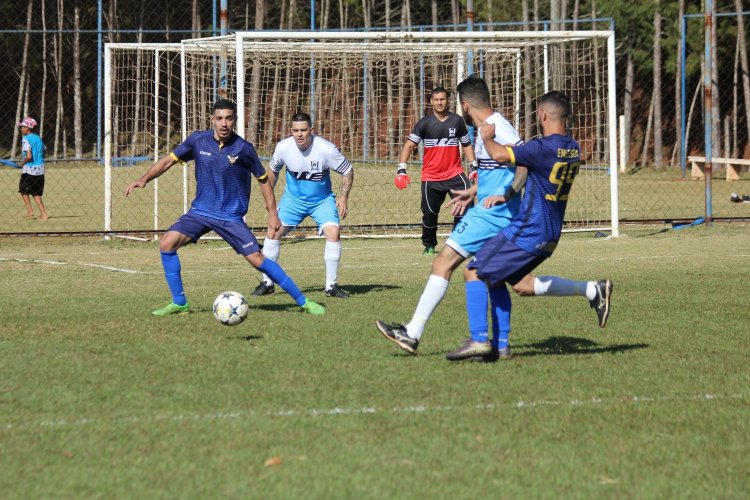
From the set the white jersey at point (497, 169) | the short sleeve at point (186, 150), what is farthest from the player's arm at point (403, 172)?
the white jersey at point (497, 169)

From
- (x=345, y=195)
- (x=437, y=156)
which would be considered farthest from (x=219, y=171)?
(x=437, y=156)

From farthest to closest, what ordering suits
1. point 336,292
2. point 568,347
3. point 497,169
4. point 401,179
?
point 401,179 → point 336,292 → point 497,169 → point 568,347

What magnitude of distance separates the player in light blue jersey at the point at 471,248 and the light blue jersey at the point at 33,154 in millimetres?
15090

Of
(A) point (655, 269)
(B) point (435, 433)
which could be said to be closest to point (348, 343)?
(B) point (435, 433)

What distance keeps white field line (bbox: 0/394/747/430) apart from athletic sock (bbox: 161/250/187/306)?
376 centimetres

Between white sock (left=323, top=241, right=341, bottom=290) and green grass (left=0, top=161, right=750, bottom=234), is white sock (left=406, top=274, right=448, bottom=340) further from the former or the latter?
green grass (left=0, top=161, right=750, bottom=234)

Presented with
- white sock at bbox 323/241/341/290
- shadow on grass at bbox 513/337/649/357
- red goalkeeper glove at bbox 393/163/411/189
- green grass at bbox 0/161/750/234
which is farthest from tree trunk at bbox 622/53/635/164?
shadow on grass at bbox 513/337/649/357

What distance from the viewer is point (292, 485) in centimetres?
467

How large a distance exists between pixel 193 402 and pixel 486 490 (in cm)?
207

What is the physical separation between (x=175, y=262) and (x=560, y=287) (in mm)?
3531

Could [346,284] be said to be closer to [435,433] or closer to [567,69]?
[435,433]

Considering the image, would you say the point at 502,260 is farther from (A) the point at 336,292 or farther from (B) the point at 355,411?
(A) the point at 336,292

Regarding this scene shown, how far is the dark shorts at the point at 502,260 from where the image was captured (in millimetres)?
7344

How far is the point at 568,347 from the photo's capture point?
7898 mm
